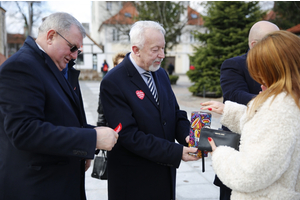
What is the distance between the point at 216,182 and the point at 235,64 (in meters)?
1.25

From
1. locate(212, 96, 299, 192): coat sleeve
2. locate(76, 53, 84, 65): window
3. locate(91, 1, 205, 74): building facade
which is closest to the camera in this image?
locate(212, 96, 299, 192): coat sleeve

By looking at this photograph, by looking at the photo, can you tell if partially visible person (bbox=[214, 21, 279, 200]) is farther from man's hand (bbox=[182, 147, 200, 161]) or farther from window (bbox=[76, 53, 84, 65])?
window (bbox=[76, 53, 84, 65])

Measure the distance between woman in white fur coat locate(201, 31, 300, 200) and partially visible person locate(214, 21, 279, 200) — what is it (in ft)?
3.79

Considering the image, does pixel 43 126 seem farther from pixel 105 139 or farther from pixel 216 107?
pixel 216 107

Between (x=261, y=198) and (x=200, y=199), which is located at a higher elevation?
(x=261, y=198)

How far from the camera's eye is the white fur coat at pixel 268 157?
139cm

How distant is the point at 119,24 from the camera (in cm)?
2539

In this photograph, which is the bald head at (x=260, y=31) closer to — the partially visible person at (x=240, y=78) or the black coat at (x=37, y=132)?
the partially visible person at (x=240, y=78)

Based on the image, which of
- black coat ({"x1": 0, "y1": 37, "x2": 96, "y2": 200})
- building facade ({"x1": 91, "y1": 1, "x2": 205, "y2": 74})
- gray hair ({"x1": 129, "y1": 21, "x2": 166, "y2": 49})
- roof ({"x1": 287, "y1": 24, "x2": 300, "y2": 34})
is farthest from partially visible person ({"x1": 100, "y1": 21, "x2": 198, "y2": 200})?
building facade ({"x1": 91, "y1": 1, "x2": 205, "y2": 74})

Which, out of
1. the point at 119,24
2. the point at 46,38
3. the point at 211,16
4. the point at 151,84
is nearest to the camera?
the point at 46,38

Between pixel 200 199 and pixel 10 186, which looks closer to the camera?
pixel 10 186

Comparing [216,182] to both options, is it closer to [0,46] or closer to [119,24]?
[119,24]

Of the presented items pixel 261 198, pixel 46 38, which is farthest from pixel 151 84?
pixel 261 198

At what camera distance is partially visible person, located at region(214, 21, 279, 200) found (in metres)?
2.71
